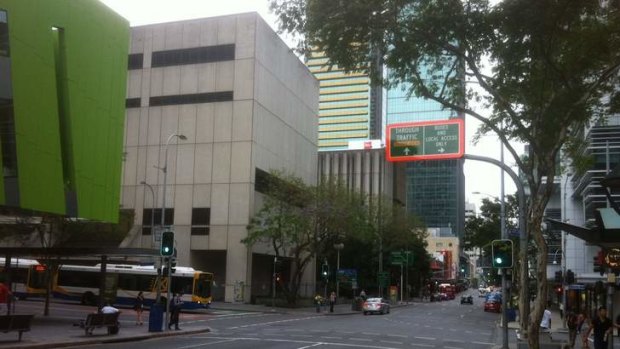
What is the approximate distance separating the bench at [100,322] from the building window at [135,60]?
1706 inches

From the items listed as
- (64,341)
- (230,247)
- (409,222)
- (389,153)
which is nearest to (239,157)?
(230,247)

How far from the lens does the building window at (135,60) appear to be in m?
63.1

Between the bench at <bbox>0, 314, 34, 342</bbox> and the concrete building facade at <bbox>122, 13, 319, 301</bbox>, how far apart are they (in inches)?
1435

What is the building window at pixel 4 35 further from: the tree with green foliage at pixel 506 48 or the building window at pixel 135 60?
the building window at pixel 135 60

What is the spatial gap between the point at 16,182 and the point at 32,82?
156 inches

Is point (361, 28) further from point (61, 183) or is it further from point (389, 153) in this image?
point (61, 183)

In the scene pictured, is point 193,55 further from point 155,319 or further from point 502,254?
point 502,254

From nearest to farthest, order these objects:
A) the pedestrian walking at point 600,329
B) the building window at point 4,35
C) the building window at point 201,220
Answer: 1. the pedestrian walking at point 600,329
2. the building window at point 4,35
3. the building window at point 201,220

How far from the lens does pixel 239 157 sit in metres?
57.7

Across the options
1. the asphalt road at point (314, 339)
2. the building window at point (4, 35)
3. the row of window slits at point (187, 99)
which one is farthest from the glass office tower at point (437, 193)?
the building window at point (4, 35)

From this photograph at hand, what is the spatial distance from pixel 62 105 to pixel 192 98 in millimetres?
34336

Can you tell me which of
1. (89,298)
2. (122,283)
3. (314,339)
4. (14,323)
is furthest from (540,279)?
(89,298)

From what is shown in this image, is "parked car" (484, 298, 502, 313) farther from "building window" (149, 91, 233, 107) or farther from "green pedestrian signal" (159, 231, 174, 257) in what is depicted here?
"green pedestrian signal" (159, 231, 174, 257)

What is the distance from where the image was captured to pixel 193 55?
200 ft
